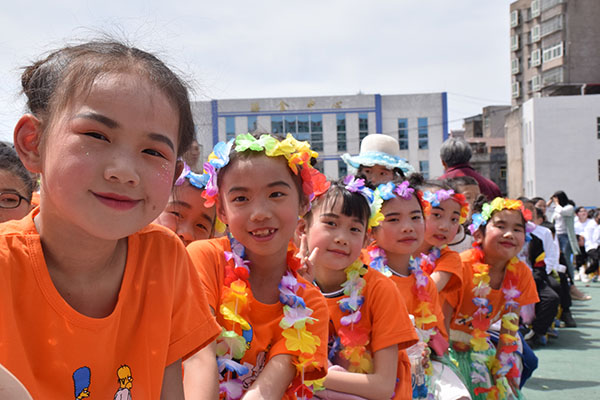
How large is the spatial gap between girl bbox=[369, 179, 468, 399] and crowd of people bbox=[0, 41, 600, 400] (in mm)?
11

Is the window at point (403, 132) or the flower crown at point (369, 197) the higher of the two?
the window at point (403, 132)

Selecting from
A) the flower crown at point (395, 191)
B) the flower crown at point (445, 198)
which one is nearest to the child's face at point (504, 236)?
the flower crown at point (445, 198)

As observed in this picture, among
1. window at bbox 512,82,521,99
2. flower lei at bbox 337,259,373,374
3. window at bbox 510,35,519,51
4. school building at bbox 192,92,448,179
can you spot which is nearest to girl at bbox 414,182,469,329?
flower lei at bbox 337,259,373,374

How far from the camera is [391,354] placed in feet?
8.30

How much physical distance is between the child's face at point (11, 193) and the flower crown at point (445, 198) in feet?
8.37

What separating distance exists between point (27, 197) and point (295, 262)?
1.31 metres

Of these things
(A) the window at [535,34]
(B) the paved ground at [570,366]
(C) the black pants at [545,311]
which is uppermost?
(A) the window at [535,34]

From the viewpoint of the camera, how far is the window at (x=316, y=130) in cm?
3700

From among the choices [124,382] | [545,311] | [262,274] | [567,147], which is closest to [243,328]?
[262,274]

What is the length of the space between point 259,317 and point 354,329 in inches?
27.7

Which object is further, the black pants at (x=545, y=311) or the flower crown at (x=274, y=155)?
the black pants at (x=545, y=311)

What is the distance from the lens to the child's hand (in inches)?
97.3

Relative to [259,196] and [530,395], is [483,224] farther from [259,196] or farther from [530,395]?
[259,196]

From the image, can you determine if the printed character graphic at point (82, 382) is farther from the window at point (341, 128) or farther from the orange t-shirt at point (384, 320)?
the window at point (341, 128)
